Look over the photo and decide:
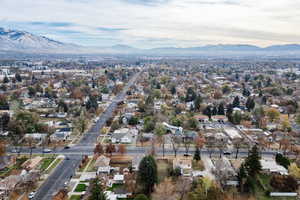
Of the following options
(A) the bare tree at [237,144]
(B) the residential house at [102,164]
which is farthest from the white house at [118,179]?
(A) the bare tree at [237,144]

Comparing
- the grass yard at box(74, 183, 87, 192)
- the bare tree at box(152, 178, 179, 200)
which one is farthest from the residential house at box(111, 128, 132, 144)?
the bare tree at box(152, 178, 179, 200)

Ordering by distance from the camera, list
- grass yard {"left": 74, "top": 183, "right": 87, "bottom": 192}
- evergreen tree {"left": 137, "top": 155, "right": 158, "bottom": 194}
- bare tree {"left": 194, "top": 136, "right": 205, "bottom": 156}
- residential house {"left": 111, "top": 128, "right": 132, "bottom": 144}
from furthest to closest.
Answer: residential house {"left": 111, "top": 128, "right": 132, "bottom": 144}, bare tree {"left": 194, "top": 136, "right": 205, "bottom": 156}, grass yard {"left": 74, "top": 183, "right": 87, "bottom": 192}, evergreen tree {"left": 137, "top": 155, "right": 158, "bottom": 194}

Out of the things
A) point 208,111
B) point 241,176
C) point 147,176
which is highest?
point 208,111

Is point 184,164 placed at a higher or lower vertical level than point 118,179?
higher

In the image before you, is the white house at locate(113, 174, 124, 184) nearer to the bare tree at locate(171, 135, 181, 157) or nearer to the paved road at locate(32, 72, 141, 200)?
the paved road at locate(32, 72, 141, 200)

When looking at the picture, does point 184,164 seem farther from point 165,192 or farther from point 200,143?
point 165,192

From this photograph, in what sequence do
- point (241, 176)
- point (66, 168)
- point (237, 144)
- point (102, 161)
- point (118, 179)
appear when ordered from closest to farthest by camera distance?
1. point (241, 176)
2. point (118, 179)
3. point (102, 161)
4. point (66, 168)
5. point (237, 144)

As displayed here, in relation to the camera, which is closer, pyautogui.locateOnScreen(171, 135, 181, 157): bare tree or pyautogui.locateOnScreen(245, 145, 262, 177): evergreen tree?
pyautogui.locateOnScreen(245, 145, 262, 177): evergreen tree

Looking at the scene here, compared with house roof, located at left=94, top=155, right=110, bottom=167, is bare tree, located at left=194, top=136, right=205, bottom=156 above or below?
above

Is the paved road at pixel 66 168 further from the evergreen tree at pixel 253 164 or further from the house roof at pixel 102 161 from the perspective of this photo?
the evergreen tree at pixel 253 164

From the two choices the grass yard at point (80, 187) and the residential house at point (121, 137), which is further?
the residential house at point (121, 137)

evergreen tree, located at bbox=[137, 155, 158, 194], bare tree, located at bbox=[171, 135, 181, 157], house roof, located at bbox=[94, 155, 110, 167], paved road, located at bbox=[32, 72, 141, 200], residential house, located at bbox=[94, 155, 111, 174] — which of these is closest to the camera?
evergreen tree, located at bbox=[137, 155, 158, 194]

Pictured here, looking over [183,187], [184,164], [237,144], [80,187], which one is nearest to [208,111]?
[237,144]

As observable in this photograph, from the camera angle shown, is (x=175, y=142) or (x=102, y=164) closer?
(x=102, y=164)
